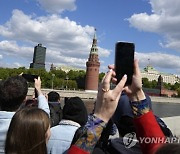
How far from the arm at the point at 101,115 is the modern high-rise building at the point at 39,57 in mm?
128903

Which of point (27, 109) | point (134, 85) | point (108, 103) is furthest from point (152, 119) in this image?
point (27, 109)

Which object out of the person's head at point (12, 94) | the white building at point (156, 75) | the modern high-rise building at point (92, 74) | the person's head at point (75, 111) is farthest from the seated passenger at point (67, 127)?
the white building at point (156, 75)

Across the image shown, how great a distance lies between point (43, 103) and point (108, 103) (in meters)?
1.52

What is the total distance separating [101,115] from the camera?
1.35 m

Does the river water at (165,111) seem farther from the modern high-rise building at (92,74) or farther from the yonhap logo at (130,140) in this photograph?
the modern high-rise building at (92,74)

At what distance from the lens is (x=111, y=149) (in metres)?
1.73

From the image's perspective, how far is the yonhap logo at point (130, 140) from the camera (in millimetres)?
1738

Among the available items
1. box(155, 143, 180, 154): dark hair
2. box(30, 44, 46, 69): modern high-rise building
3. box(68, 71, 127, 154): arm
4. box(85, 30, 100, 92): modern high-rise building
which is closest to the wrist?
box(68, 71, 127, 154): arm

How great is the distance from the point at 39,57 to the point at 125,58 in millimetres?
134008

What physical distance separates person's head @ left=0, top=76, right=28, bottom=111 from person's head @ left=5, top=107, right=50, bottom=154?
740mm

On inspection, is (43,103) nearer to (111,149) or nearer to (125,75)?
(111,149)

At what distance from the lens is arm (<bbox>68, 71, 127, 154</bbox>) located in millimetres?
1326

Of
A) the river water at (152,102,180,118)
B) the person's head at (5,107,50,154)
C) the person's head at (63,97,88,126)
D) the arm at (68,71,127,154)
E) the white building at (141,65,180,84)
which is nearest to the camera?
the arm at (68,71,127,154)

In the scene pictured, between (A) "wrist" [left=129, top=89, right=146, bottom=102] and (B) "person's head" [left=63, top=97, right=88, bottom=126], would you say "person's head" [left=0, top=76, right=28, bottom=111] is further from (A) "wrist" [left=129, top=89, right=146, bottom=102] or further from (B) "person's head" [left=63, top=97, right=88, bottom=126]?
(A) "wrist" [left=129, top=89, right=146, bottom=102]
